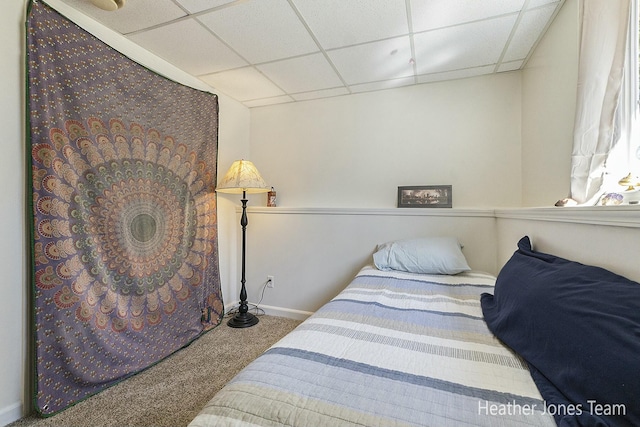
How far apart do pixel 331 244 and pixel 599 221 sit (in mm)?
1878

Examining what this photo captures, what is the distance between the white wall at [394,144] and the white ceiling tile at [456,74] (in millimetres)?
57

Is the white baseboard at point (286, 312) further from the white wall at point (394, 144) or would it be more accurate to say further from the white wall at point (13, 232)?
the white wall at point (13, 232)

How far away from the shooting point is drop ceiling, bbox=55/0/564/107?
1.51 metres

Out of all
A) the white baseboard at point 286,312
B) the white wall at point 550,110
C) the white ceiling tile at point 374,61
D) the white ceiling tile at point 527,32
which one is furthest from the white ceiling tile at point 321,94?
the white baseboard at point 286,312

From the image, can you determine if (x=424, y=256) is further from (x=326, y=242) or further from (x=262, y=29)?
(x=262, y=29)

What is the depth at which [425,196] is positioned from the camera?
238 centimetres

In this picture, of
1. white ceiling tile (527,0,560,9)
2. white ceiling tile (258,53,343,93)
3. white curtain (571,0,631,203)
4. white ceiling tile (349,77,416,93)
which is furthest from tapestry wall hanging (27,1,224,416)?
white curtain (571,0,631,203)

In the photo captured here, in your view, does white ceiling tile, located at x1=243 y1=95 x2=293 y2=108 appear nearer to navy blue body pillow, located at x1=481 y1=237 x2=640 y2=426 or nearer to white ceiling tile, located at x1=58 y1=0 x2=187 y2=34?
white ceiling tile, located at x1=58 y1=0 x2=187 y2=34

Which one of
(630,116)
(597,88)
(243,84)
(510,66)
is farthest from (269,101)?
(630,116)

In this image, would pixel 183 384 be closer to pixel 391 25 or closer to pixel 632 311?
pixel 632 311

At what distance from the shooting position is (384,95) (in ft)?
8.25

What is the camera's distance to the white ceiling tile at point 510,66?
6.72ft

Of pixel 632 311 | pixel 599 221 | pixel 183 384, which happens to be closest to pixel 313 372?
pixel 632 311

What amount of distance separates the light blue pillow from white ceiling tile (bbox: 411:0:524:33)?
1480 millimetres
